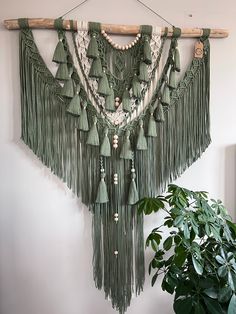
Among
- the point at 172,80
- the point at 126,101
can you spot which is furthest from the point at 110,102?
the point at 172,80

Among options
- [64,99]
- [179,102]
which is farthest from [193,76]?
[64,99]

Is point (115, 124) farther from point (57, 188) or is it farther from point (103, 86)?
point (57, 188)

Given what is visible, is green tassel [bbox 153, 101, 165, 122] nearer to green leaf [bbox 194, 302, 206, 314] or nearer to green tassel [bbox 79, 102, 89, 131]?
green tassel [bbox 79, 102, 89, 131]

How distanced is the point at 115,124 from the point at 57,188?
1.22 feet

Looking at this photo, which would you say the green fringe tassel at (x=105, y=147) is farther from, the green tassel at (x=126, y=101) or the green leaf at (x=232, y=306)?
the green leaf at (x=232, y=306)

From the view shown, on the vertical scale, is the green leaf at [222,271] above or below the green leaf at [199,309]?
above

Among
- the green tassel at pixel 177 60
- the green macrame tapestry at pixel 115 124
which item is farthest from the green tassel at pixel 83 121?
the green tassel at pixel 177 60

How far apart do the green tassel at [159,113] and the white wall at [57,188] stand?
0.28 meters

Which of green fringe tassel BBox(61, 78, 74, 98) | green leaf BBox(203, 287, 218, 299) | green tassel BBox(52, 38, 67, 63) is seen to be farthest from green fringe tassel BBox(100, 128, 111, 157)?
green leaf BBox(203, 287, 218, 299)

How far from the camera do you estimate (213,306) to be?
0.90m

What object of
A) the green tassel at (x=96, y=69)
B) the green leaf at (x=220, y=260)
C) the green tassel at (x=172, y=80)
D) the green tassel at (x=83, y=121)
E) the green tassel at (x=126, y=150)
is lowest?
the green leaf at (x=220, y=260)

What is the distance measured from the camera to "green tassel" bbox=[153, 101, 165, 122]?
1.16 metres

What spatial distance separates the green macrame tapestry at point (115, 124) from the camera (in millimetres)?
1113

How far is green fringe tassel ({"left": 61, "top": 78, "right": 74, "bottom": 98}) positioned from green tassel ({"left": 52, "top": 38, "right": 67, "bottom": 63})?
8 cm
